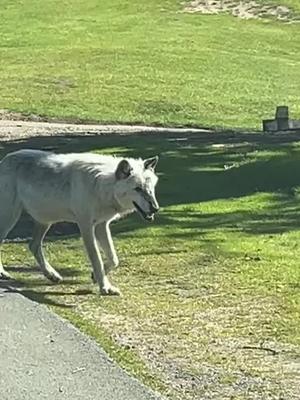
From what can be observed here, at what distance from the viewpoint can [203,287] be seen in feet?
36.8

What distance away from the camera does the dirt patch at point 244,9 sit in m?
58.1

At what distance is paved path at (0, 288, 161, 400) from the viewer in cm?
762

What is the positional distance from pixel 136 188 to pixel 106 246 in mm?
844

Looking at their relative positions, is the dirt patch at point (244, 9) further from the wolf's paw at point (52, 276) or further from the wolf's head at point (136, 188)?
the wolf's head at point (136, 188)

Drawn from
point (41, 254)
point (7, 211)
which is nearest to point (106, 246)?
point (41, 254)

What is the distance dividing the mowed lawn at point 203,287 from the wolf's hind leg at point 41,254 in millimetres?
129

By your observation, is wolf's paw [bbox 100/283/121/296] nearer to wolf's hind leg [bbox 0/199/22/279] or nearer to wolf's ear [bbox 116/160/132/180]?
wolf's ear [bbox 116/160/132/180]

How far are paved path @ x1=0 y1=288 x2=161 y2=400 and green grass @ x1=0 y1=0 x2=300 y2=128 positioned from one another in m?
25.2

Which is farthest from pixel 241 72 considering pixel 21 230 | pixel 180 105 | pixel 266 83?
pixel 21 230

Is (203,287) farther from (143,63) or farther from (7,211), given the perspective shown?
(143,63)

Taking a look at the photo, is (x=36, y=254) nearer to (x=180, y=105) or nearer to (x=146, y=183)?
(x=146, y=183)

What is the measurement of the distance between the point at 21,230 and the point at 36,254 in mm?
2942

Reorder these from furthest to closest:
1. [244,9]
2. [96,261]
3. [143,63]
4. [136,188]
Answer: [244,9], [143,63], [96,261], [136,188]

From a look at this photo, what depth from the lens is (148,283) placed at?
11453mm
